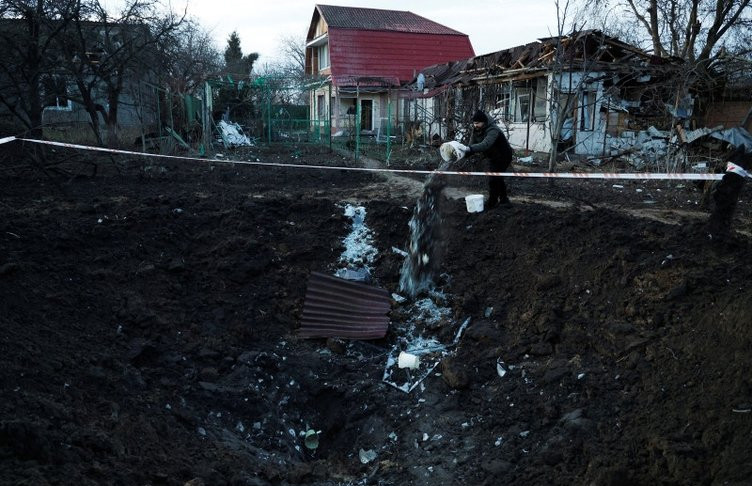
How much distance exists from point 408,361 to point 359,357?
60 centimetres

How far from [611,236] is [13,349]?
205 inches

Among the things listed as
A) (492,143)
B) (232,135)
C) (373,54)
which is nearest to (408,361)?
(492,143)

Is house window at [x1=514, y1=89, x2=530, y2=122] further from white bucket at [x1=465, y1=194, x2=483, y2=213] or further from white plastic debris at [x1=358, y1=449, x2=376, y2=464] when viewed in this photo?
white plastic debris at [x1=358, y1=449, x2=376, y2=464]

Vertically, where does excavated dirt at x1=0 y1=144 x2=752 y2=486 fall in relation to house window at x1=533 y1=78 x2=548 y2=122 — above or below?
below

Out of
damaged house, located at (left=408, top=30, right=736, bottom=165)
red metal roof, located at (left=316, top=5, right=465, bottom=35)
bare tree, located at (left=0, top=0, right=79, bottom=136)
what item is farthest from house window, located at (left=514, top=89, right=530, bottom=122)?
bare tree, located at (left=0, top=0, right=79, bottom=136)

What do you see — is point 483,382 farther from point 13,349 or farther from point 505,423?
point 13,349

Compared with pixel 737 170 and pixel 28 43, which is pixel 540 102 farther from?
pixel 737 170

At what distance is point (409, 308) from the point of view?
680 centimetres

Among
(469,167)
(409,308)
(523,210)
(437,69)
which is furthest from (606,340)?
(437,69)

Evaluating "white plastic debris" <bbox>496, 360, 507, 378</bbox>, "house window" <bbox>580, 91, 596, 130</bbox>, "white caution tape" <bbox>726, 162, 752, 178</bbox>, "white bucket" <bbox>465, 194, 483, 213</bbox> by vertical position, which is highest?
"house window" <bbox>580, 91, 596, 130</bbox>

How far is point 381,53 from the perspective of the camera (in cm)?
3002

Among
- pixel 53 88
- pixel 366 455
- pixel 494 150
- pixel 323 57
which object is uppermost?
pixel 323 57

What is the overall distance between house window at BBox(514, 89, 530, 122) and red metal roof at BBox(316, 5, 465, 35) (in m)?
12.1

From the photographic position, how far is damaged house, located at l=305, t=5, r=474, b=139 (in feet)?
92.1
